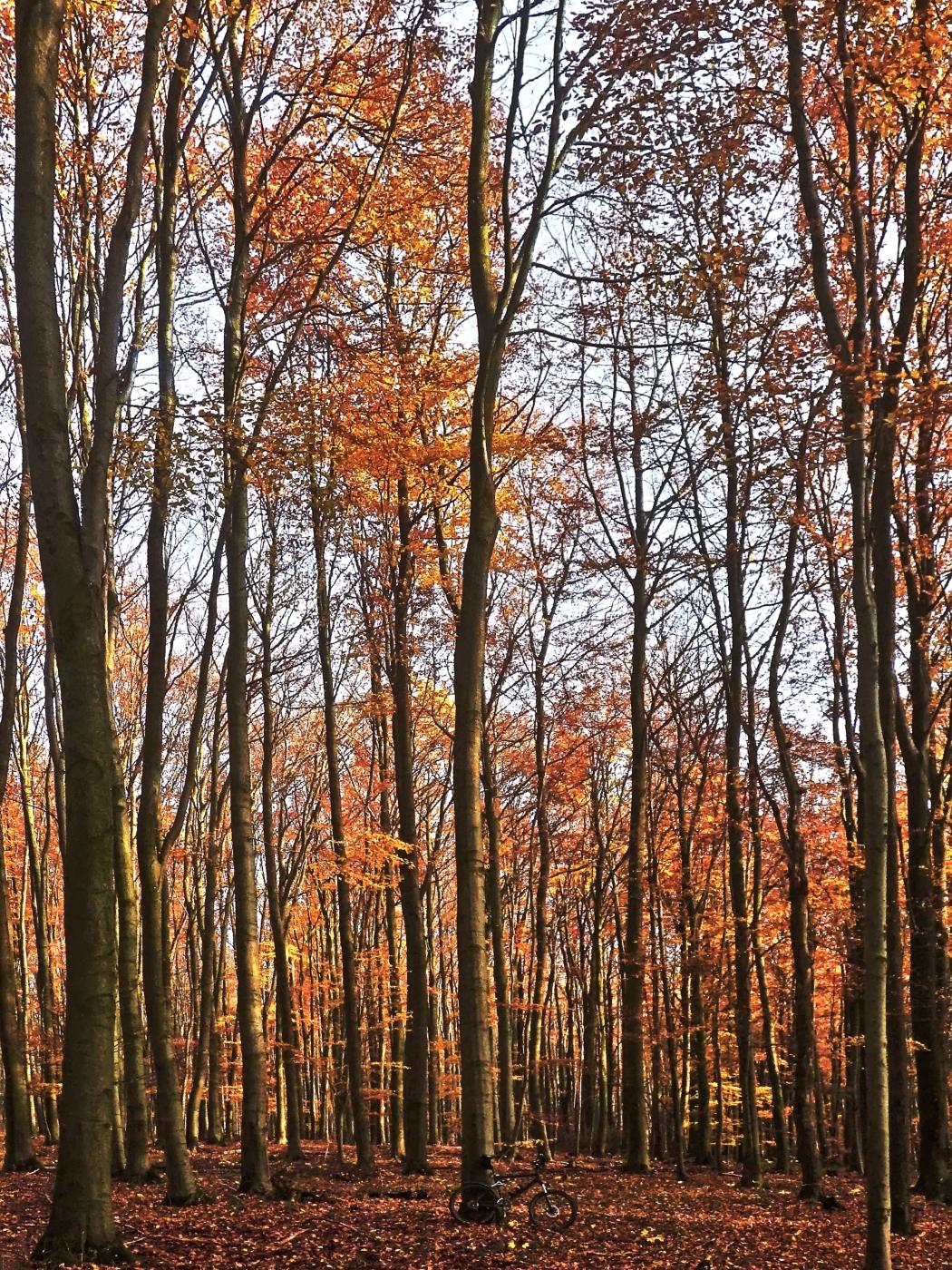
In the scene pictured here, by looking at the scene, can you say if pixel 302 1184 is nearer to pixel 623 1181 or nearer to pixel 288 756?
pixel 623 1181

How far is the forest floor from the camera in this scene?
7.65 metres

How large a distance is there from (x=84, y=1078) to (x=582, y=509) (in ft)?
55.0

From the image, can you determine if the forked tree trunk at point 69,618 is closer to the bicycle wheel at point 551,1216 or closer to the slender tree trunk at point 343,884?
the bicycle wheel at point 551,1216

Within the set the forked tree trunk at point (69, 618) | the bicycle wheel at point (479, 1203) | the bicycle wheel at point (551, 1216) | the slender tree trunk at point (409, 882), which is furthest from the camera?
the slender tree trunk at point (409, 882)

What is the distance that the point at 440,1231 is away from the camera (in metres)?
8.72

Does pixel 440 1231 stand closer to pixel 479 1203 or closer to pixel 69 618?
pixel 479 1203

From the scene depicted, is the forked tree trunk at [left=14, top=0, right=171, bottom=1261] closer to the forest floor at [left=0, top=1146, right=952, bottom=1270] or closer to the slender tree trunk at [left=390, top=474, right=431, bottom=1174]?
the forest floor at [left=0, top=1146, right=952, bottom=1270]

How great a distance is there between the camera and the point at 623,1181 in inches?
638

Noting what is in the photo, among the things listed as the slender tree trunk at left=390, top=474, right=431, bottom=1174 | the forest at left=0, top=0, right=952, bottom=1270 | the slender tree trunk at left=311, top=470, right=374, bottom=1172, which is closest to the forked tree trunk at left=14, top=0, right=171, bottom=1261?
the forest at left=0, top=0, right=952, bottom=1270

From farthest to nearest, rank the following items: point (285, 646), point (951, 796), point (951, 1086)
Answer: point (285, 646), point (951, 1086), point (951, 796)

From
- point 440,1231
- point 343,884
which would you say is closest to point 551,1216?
point 440,1231

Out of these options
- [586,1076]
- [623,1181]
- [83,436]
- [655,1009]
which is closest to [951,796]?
[623,1181]

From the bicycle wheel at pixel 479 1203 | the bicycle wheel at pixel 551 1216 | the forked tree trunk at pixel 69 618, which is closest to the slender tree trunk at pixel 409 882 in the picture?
the bicycle wheel at pixel 551 1216

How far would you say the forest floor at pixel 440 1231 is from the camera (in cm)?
765
